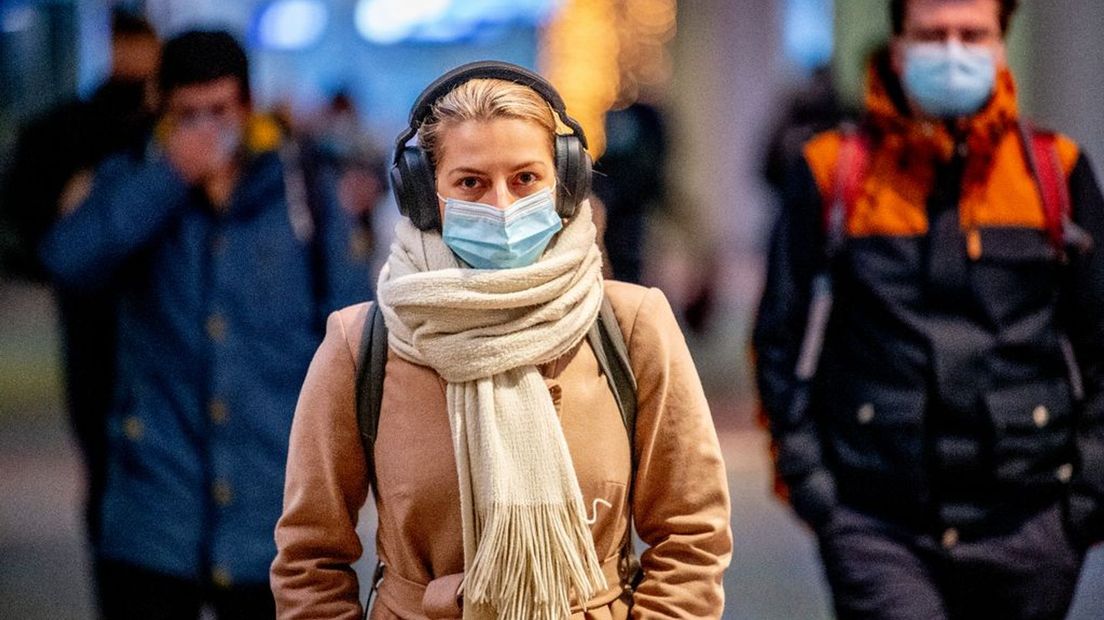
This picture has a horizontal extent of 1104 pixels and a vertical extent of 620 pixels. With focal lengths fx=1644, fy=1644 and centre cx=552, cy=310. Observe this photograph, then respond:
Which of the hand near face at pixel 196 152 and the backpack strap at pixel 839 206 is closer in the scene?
the backpack strap at pixel 839 206

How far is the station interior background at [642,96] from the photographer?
769 cm

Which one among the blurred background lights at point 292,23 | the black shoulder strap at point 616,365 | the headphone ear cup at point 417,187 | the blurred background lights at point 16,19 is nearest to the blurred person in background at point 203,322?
the headphone ear cup at point 417,187

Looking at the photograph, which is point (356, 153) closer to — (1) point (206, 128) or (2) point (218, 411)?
(1) point (206, 128)

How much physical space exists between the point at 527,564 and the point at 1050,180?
82.1 inches

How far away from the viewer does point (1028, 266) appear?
4102 mm

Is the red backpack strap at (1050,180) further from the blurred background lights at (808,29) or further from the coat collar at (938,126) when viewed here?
the blurred background lights at (808,29)

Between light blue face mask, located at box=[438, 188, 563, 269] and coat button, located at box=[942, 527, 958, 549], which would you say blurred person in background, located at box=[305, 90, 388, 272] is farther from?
light blue face mask, located at box=[438, 188, 563, 269]

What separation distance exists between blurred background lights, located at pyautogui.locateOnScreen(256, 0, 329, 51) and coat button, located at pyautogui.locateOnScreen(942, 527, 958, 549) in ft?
78.2

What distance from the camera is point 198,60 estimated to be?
4.38 meters

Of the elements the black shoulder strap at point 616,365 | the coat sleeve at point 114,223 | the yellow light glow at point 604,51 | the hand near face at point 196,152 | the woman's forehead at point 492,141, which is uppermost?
the woman's forehead at point 492,141

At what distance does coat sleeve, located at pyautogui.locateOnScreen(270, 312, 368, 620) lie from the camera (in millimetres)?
2855

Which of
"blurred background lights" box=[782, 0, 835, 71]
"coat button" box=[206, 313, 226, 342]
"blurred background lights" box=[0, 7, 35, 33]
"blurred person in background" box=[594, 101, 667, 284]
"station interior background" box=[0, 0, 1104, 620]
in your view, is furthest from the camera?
"blurred background lights" box=[782, 0, 835, 71]

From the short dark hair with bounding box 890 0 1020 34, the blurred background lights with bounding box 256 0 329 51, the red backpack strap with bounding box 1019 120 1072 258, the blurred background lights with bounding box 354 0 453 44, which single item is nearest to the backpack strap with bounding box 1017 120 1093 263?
the red backpack strap with bounding box 1019 120 1072 258

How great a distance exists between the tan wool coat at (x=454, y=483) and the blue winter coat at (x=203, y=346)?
1433mm
